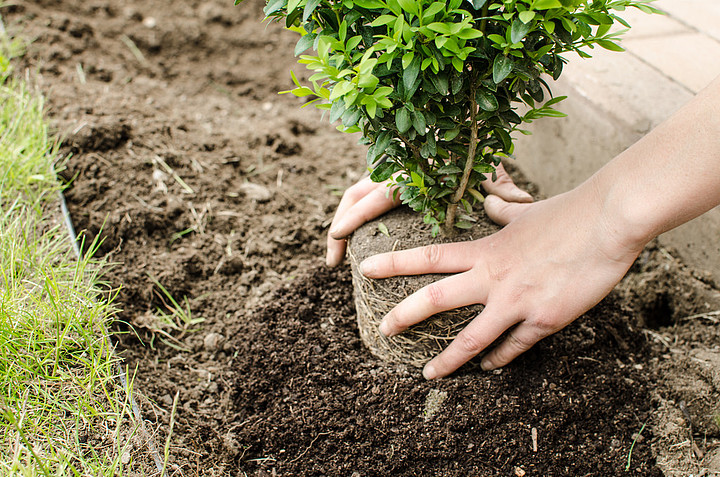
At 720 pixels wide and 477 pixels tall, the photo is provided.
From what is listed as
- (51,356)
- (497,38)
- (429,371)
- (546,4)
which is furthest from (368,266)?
(51,356)

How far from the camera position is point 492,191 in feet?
6.93

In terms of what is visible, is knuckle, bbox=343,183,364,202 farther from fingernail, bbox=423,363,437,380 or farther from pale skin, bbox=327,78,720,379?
fingernail, bbox=423,363,437,380

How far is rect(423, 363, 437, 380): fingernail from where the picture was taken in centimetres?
191

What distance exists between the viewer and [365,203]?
1968mm

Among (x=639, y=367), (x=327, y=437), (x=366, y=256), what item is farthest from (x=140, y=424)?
(x=639, y=367)

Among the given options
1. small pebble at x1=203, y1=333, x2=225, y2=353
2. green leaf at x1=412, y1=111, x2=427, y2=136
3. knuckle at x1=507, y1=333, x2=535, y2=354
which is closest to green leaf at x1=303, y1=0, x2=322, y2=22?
green leaf at x1=412, y1=111, x2=427, y2=136

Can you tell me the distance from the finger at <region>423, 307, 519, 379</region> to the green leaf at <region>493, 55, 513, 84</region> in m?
0.66

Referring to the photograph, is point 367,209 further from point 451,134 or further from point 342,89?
point 342,89

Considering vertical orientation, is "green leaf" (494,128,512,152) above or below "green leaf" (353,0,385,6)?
below

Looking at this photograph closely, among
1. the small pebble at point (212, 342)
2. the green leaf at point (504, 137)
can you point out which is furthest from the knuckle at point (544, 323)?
the small pebble at point (212, 342)

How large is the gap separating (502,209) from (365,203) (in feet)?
1.46

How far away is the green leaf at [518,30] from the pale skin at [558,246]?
48 centimetres

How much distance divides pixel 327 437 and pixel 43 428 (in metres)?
0.84

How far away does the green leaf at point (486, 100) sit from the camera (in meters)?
1.48
